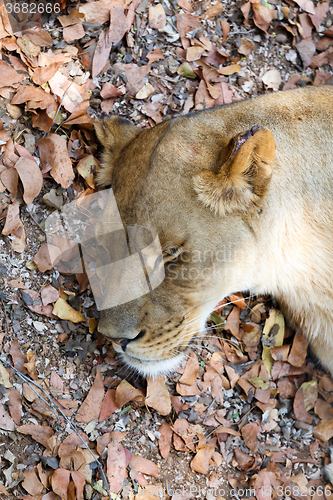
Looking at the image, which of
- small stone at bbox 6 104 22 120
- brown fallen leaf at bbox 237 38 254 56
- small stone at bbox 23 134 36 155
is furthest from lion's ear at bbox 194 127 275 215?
brown fallen leaf at bbox 237 38 254 56

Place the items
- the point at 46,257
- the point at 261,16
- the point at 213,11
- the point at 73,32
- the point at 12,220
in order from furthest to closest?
the point at 261,16 < the point at 213,11 < the point at 73,32 < the point at 46,257 < the point at 12,220

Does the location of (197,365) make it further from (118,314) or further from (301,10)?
(301,10)

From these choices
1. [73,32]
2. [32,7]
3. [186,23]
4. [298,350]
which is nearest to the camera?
[32,7]

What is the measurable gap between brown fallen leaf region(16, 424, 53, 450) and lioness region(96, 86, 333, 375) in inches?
24.7

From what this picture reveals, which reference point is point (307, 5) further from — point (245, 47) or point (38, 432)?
point (38, 432)

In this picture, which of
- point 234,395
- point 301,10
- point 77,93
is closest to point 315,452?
point 234,395

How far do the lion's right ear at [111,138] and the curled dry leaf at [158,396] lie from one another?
1.38 m

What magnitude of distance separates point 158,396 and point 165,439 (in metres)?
0.29

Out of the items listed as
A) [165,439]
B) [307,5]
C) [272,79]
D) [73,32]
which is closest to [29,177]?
[73,32]

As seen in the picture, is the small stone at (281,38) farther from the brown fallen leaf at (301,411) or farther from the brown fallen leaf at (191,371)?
the brown fallen leaf at (301,411)

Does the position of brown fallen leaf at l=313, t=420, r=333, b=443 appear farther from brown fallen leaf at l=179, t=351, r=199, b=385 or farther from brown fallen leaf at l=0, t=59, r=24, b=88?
brown fallen leaf at l=0, t=59, r=24, b=88

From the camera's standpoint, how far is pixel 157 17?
370cm

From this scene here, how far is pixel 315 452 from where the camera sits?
336cm

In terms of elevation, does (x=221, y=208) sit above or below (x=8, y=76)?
below
